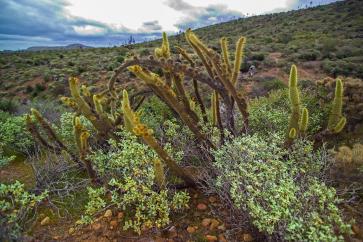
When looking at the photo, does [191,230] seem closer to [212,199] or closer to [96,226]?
[212,199]

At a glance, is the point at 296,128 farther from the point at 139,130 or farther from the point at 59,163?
the point at 59,163

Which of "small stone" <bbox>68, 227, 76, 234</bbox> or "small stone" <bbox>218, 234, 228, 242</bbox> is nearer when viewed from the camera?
"small stone" <bbox>218, 234, 228, 242</bbox>

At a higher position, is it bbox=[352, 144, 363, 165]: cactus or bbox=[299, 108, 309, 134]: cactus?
bbox=[299, 108, 309, 134]: cactus

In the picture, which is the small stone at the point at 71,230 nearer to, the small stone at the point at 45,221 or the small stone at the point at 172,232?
the small stone at the point at 45,221

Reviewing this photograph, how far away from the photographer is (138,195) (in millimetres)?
3461

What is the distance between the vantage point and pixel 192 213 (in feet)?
12.7

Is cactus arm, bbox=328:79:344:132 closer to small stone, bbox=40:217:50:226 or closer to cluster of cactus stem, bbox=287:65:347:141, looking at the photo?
cluster of cactus stem, bbox=287:65:347:141

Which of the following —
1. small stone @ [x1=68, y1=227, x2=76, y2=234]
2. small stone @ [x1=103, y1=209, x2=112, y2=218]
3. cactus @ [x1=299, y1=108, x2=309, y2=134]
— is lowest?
small stone @ [x1=68, y1=227, x2=76, y2=234]

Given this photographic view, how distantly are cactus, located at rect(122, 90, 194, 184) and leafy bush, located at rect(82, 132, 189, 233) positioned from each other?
157 millimetres

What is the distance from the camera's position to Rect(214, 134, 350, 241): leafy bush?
9.02 feet

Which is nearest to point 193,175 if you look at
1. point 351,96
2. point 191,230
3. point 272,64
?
point 191,230

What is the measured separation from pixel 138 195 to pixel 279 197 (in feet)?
4.80

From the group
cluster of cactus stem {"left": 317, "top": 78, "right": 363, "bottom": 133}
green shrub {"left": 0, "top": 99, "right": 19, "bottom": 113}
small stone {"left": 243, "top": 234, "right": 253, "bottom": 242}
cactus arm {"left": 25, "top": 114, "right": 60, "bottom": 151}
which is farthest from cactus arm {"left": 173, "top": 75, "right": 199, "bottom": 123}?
green shrub {"left": 0, "top": 99, "right": 19, "bottom": 113}

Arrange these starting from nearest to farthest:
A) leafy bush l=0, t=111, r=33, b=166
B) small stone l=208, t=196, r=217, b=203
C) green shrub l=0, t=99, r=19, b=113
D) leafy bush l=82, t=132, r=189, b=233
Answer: leafy bush l=82, t=132, r=189, b=233, small stone l=208, t=196, r=217, b=203, leafy bush l=0, t=111, r=33, b=166, green shrub l=0, t=99, r=19, b=113
